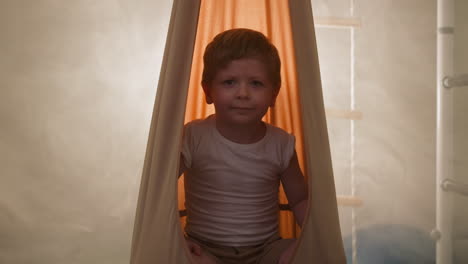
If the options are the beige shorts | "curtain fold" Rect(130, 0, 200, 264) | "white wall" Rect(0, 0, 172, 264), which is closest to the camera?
"curtain fold" Rect(130, 0, 200, 264)

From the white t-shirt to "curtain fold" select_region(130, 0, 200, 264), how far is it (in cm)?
19

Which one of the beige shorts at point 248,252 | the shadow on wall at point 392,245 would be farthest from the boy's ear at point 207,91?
A: the shadow on wall at point 392,245

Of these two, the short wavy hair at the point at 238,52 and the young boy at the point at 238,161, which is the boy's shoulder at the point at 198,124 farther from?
the short wavy hair at the point at 238,52

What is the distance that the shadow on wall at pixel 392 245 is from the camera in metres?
1.60

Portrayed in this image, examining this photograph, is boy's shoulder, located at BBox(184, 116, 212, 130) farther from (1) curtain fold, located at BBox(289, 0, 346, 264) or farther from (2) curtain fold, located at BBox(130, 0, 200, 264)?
(1) curtain fold, located at BBox(289, 0, 346, 264)

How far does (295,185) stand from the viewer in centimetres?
134

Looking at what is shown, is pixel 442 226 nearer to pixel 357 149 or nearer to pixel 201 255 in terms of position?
pixel 357 149

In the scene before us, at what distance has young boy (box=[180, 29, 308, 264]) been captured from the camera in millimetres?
1239

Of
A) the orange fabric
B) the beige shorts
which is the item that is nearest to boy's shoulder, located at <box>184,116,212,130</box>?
the orange fabric

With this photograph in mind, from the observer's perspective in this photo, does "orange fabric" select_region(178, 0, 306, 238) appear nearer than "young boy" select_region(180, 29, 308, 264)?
No

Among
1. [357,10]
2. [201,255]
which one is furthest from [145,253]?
[357,10]

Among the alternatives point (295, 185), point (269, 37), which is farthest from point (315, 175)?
point (269, 37)

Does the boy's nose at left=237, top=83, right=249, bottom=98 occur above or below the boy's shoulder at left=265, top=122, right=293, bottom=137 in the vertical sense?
above

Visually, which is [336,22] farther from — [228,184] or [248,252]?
[248,252]
